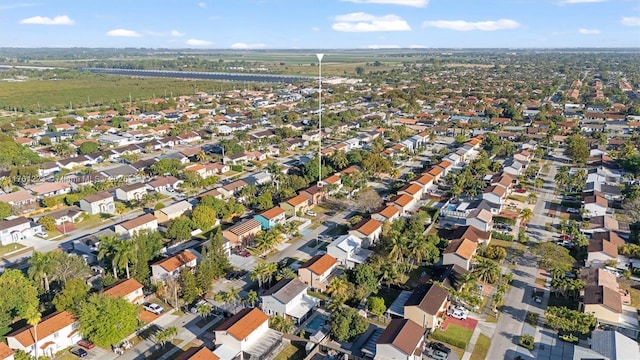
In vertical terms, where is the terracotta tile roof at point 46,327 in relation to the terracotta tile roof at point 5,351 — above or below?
above

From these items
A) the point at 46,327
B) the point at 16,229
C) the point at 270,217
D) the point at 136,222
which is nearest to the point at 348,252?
the point at 270,217

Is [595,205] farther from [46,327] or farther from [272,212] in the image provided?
[46,327]

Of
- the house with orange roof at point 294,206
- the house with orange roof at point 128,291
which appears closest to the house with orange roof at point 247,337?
the house with orange roof at point 128,291

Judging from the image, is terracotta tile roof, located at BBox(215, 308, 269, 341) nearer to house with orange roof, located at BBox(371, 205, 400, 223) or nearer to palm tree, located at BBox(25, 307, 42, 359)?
palm tree, located at BBox(25, 307, 42, 359)

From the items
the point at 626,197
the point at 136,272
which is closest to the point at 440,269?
the point at 136,272

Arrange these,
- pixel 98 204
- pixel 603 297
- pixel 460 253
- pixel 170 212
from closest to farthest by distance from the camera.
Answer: pixel 603 297 → pixel 460 253 → pixel 170 212 → pixel 98 204

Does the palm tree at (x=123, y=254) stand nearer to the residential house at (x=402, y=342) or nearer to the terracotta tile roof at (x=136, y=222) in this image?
the terracotta tile roof at (x=136, y=222)
